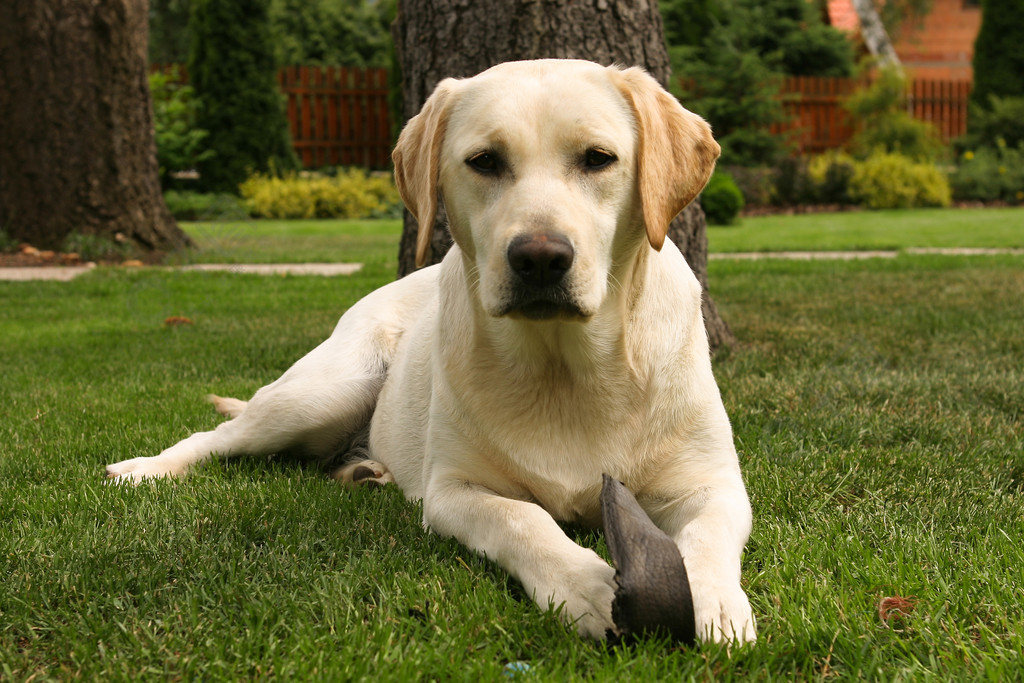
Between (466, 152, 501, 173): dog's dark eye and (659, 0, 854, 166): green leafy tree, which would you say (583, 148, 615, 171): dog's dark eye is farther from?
(659, 0, 854, 166): green leafy tree

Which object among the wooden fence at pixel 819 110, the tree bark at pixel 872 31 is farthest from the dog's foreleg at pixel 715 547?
the tree bark at pixel 872 31

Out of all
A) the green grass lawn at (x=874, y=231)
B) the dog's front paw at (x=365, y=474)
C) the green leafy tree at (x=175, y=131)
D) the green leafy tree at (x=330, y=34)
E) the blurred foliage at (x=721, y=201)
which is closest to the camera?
the dog's front paw at (x=365, y=474)

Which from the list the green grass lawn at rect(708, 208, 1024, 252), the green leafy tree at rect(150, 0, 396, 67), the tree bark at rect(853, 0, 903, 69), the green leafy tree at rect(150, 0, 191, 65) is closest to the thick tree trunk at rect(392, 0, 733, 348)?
the green grass lawn at rect(708, 208, 1024, 252)

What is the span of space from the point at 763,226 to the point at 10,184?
1162 cm

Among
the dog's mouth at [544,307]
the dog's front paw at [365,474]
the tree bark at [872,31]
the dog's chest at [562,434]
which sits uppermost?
the tree bark at [872,31]

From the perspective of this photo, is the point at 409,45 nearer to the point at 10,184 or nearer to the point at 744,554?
the point at 744,554

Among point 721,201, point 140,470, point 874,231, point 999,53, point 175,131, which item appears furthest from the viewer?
point 999,53

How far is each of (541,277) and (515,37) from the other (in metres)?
2.73

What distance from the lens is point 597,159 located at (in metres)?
2.64

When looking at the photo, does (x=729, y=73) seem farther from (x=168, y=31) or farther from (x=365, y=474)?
(x=168, y=31)

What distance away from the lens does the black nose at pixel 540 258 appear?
7.69 feet

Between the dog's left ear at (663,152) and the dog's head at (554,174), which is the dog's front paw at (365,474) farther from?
the dog's left ear at (663,152)

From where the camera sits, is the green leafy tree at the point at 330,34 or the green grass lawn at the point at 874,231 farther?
the green leafy tree at the point at 330,34

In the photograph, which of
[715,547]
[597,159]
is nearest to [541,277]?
[597,159]
